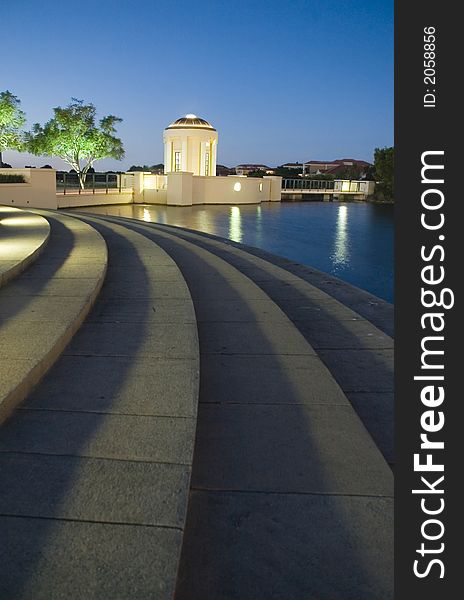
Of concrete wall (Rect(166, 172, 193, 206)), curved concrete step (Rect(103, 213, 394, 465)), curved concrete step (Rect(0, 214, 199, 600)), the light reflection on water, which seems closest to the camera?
curved concrete step (Rect(0, 214, 199, 600))

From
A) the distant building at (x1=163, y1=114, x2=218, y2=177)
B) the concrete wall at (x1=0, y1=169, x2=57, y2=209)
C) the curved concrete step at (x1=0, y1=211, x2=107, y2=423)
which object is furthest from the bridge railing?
the curved concrete step at (x1=0, y1=211, x2=107, y2=423)

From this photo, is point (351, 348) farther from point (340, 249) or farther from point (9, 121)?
point (9, 121)

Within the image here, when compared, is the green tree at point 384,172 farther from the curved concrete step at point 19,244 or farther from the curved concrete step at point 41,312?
the curved concrete step at point 41,312

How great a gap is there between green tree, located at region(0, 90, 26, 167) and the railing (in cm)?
349

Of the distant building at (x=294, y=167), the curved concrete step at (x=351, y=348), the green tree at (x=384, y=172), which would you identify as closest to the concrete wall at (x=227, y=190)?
the green tree at (x=384, y=172)

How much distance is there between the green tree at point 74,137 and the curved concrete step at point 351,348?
37808 millimetres

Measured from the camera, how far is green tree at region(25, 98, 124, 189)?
42812mm

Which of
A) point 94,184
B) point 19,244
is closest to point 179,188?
point 94,184

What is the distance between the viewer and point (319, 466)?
3.06m

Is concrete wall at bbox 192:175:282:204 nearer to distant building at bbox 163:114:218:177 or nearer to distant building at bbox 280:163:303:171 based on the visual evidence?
distant building at bbox 163:114:218:177

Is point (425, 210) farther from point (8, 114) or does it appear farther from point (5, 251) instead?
point (8, 114)

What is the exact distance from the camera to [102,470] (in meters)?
2.72

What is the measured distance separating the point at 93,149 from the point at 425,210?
1811 inches

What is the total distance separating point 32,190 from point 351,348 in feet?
91.4
